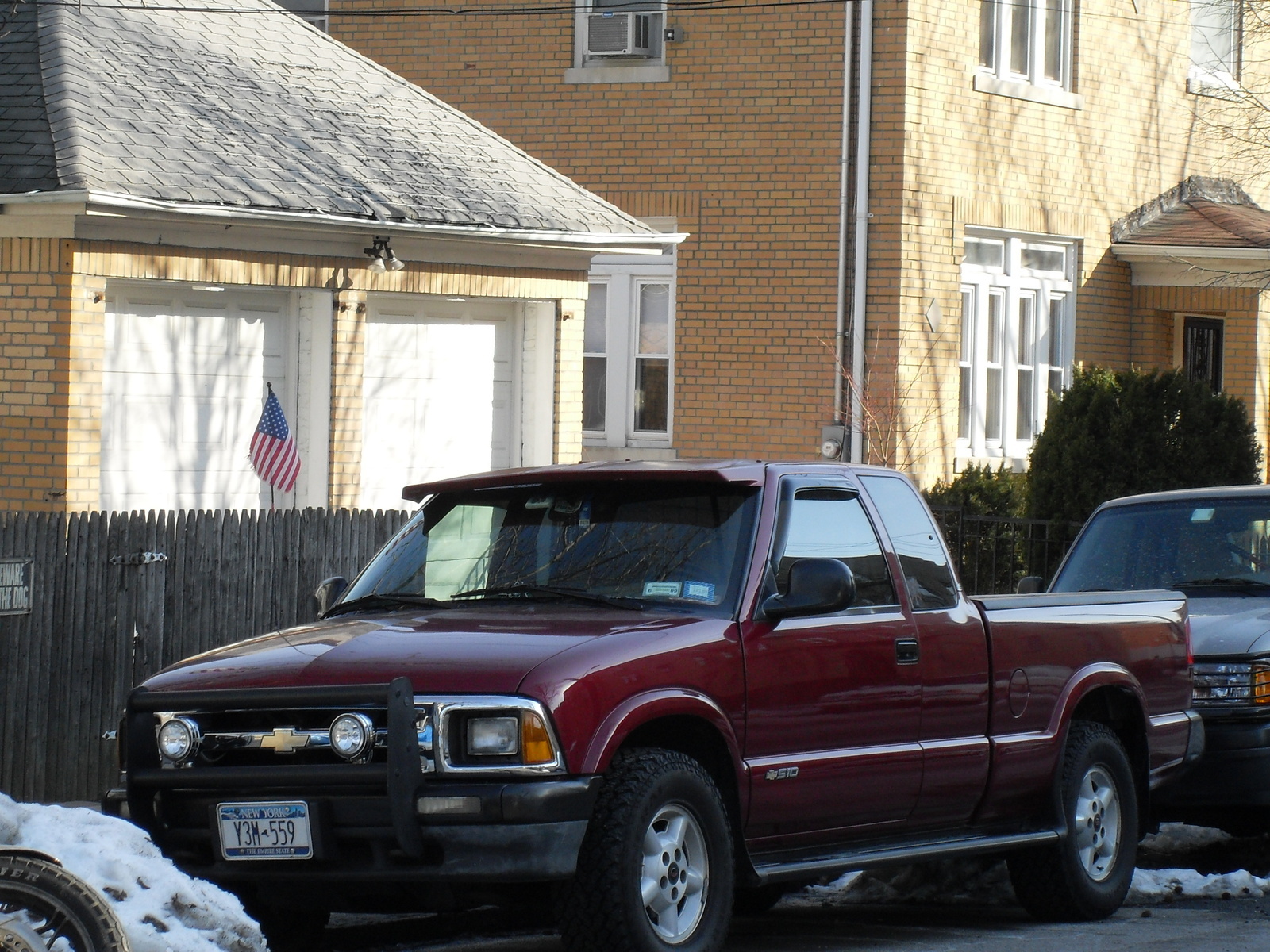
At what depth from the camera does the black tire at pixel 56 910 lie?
525 centimetres

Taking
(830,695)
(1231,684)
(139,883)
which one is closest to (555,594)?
(830,695)

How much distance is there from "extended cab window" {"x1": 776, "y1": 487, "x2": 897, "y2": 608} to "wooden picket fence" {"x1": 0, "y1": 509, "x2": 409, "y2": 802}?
4.75 m

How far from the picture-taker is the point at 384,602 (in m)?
A: 7.42

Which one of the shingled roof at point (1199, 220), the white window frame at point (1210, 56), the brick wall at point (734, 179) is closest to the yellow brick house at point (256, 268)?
the brick wall at point (734, 179)

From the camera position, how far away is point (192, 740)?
253 inches

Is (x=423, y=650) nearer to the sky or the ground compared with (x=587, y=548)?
nearer to the ground

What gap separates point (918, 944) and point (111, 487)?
309 inches

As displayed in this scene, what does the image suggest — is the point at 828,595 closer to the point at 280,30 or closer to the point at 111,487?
the point at 111,487

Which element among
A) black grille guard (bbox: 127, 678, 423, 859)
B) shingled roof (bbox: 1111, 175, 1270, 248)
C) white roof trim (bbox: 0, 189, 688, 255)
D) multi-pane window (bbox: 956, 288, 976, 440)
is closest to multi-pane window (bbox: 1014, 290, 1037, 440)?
multi-pane window (bbox: 956, 288, 976, 440)

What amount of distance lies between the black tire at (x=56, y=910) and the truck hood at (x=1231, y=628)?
238 inches

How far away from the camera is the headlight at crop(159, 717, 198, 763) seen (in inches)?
253

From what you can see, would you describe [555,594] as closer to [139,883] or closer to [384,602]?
[384,602]

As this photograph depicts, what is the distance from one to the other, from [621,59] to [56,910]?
15.9m

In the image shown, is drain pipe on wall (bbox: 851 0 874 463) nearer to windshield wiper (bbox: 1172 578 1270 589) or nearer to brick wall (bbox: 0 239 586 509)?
brick wall (bbox: 0 239 586 509)
